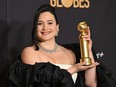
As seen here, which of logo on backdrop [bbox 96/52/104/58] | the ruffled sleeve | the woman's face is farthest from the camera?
logo on backdrop [bbox 96/52/104/58]

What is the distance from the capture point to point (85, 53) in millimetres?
1363

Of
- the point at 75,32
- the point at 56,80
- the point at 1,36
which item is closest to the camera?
the point at 56,80

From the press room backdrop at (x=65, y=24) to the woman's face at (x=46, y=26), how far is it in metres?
0.30

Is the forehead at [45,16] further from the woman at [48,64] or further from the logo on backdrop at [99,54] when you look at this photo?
the logo on backdrop at [99,54]

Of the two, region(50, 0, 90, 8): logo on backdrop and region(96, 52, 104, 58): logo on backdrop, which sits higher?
region(50, 0, 90, 8): logo on backdrop

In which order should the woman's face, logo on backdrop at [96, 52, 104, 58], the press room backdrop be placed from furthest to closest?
logo on backdrop at [96, 52, 104, 58]
the press room backdrop
the woman's face

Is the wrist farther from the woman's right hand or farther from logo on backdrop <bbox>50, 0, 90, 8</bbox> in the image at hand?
logo on backdrop <bbox>50, 0, 90, 8</bbox>

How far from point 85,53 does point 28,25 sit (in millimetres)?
551

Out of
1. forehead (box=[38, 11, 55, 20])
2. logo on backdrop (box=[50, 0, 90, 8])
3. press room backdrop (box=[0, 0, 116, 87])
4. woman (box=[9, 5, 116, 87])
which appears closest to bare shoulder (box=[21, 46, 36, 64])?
woman (box=[9, 5, 116, 87])

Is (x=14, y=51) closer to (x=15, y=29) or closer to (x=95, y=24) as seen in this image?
(x=15, y=29)

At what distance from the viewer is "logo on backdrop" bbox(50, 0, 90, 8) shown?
1.92 m

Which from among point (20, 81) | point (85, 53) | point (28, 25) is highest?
point (28, 25)

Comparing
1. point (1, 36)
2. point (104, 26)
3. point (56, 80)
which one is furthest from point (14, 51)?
point (104, 26)

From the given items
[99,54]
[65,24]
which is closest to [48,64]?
[65,24]
